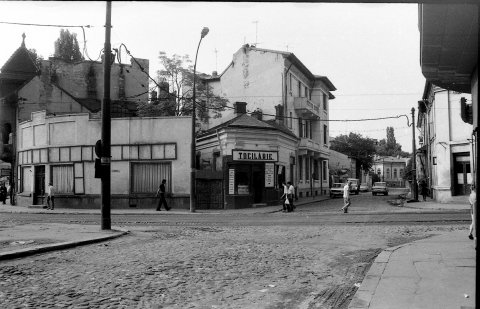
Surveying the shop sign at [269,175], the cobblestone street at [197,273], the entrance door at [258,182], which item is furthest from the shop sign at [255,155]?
the cobblestone street at [197,273]

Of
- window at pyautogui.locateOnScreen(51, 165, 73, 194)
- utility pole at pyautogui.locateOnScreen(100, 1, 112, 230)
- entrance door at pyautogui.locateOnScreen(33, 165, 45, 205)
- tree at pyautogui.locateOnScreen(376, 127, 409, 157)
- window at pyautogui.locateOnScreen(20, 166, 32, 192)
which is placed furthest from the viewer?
tree at pyautogui.locateOnScreen(376, 127, 409, 157)

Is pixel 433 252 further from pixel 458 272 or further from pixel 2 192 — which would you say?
pixel 2 192

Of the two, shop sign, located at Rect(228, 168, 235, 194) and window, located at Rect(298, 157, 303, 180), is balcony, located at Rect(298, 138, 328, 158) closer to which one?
window, located at Rect(298, 157, 303, 180)

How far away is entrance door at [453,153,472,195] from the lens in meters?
29.3

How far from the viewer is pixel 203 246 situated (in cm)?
1082

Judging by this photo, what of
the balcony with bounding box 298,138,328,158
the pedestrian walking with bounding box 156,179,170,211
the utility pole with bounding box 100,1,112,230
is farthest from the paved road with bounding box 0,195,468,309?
the balcony with bounding box 298,138,328,158

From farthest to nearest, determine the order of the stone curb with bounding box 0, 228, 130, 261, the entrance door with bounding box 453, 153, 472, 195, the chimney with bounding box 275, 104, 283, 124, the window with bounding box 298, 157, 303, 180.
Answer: the window with bounding box 298, 157, 303, 180, the chimney with bounding box 275, 104, 283, 124, the entrance door with bounding box 453, 153, 472, 195, the stone curb with bounding box 0, 228, 130, 261

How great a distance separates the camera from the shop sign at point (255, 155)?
2836cm

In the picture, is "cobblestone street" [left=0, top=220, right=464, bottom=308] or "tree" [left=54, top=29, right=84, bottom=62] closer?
"cobblestone street" [left=0, top=220, right=464, bottom=308]

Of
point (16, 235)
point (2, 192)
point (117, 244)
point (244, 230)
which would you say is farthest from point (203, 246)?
point (2, 192)

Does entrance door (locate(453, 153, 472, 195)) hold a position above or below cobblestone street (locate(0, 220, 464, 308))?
above

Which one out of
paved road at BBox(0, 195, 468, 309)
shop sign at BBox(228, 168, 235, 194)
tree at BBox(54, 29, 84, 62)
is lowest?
paved road at BBox(0, 195, 468, 309)

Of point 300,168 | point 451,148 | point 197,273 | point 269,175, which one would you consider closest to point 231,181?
point 269,175

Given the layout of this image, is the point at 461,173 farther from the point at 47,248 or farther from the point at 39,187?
the point at 39,187
